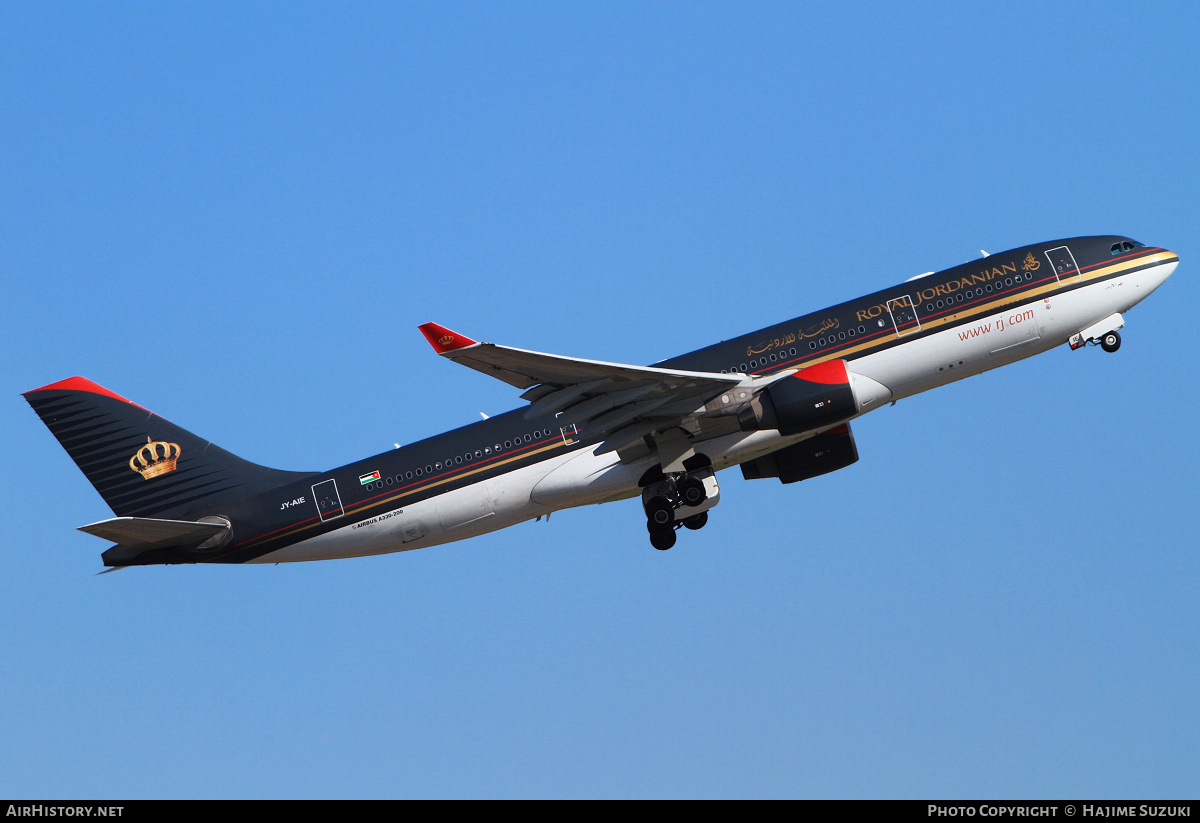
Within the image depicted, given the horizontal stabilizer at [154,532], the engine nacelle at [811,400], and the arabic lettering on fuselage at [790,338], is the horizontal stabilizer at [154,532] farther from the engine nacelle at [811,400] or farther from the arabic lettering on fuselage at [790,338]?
the arabic lettering on fuselage at [790,338]

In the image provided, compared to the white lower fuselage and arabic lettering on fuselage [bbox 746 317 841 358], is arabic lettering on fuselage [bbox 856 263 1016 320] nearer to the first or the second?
arabic lettering on fuselage [bbox 746 317 841 358]

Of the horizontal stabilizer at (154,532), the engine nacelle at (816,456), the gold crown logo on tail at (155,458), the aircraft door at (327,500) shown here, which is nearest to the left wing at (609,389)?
the engine nacelle at (816,456)

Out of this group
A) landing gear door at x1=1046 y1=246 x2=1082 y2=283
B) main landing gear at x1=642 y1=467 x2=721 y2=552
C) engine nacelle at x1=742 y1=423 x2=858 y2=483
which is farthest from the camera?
engine nacelle at x1=742 y1=423 x2=858 y2=483

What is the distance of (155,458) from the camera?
34.9 m

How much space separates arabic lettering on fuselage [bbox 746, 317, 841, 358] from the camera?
3100 centimetres

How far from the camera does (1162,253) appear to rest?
3203cm

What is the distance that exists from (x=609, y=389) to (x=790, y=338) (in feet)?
17.5

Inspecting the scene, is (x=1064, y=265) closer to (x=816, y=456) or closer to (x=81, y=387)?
(x=816, y=456)

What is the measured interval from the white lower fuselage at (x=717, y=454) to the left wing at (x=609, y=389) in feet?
5.48

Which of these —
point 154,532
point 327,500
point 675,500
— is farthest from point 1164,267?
point 154,532

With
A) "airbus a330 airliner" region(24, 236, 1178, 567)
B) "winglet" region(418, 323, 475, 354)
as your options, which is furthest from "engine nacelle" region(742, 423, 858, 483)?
"winglet" region(418, 323, 475, 354)

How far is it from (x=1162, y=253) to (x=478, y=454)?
786 inches

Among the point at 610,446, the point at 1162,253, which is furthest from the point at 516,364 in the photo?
the point at 1162,253

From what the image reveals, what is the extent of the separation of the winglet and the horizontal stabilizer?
36.1 feet
